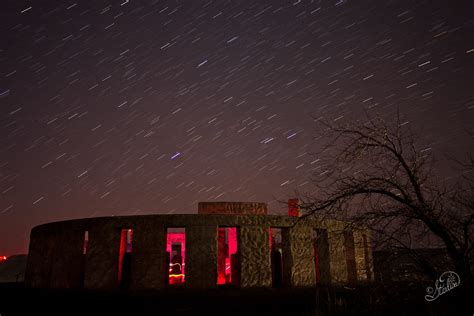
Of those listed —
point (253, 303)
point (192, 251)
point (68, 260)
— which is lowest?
point (253, 303)

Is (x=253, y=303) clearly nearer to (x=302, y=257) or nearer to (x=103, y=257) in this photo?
(x=302, y=257)

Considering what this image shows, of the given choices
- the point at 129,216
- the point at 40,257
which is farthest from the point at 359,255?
the point at 40,257

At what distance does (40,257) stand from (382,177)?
1705 cm

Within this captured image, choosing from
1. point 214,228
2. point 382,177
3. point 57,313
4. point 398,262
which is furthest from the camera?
point 214,228

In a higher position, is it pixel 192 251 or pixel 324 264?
pixel 192 251

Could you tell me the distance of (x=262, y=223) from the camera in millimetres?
14406

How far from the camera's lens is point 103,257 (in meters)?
14.1

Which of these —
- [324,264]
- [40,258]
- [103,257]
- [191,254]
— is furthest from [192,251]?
[40,258]

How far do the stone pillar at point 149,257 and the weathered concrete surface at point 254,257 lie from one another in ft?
10.1

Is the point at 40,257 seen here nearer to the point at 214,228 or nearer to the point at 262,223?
the point at 214,228

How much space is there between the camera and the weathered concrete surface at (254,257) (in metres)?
13.6

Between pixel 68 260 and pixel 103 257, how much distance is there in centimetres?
226

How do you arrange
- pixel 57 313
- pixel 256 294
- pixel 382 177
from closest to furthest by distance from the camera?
pixel 382 177 < pixel 57 313 < pixel 256 294

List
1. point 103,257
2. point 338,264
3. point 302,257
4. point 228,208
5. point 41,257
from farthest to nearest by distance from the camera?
point 228,208 < point 41,257 < point 338,264 < point 302,257 < point 103,257
